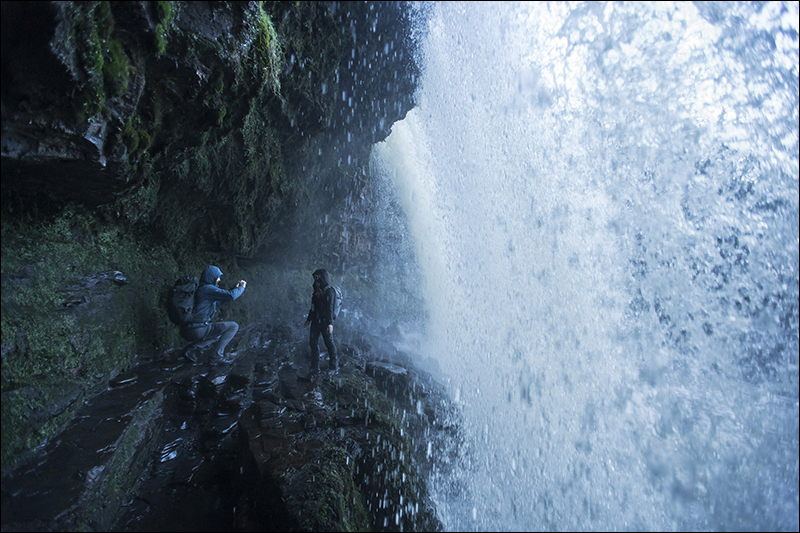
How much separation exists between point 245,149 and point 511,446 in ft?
22.2

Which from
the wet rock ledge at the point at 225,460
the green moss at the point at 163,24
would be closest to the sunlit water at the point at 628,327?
the wet rock ledge at the point at 225,460

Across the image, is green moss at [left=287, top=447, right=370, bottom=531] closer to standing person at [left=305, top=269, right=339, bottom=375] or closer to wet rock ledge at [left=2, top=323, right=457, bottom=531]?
wet rock ledge at [left=2, top=323, right=457, bottom=531]

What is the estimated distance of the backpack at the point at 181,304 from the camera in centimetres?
509

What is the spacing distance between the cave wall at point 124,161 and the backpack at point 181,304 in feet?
0.87

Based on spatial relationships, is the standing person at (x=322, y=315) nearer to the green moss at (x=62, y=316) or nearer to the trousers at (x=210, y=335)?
the trousers at (x=210, y=335)

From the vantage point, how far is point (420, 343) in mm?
11891

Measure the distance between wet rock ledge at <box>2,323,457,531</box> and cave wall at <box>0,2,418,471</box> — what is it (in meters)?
0.41

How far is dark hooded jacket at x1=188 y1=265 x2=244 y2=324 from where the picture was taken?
5207 mm


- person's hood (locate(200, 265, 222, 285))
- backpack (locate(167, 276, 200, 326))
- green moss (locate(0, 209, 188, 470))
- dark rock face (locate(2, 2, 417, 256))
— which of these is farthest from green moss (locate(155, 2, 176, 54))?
backpack (locate(167, 276, 200, 326))

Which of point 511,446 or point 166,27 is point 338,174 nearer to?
point 166,27

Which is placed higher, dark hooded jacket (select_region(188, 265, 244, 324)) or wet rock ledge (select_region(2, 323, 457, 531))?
dark hooded jacket (select_region(188, 265, 244, 324))

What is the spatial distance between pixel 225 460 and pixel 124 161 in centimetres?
313

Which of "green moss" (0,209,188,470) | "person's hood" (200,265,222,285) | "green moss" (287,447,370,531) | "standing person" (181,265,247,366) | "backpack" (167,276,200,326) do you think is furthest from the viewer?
"person's hood" (200,265,222,285)

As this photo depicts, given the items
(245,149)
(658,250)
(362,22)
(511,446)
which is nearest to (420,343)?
(511,446)
